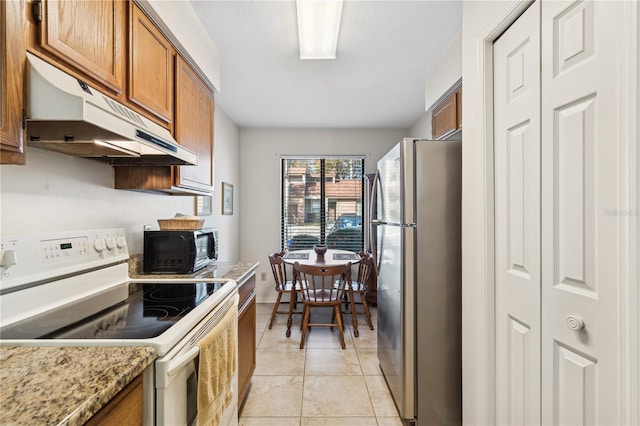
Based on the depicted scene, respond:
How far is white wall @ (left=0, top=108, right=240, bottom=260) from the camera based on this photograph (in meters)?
1.06

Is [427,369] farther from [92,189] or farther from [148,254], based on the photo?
[92,189]

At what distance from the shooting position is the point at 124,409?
0.70 meters

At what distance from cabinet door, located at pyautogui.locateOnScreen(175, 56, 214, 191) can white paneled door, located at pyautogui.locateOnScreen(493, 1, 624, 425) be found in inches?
66.0

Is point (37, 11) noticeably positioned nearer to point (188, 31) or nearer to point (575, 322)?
point (188, 31)

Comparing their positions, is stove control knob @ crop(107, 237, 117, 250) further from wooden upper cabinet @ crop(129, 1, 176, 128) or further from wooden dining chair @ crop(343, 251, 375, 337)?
wooden dining chair @ crop(343, 251, 375, 337)

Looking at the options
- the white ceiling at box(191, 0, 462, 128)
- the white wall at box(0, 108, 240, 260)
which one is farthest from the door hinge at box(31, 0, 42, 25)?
the white ceiling at box(191, 0, 462, 128)

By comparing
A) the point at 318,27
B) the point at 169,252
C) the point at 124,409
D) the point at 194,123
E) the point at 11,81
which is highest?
the point at 318,27

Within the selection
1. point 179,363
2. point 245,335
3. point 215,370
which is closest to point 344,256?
point 245,335

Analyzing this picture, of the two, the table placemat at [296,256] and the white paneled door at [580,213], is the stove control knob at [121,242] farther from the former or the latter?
the table placemat at [296,256]

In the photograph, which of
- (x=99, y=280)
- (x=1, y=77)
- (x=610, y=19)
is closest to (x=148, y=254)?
(x=99, y=280)

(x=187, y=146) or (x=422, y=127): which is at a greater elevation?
(x=422, y=127)

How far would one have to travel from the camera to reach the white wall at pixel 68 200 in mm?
1056

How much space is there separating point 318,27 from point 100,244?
1.77 metres

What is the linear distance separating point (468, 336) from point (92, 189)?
2.01 m
